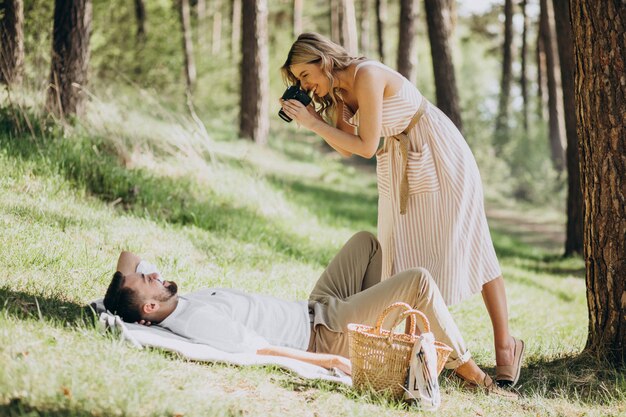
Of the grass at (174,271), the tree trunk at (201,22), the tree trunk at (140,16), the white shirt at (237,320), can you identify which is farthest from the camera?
the tree trunk at (201,22)

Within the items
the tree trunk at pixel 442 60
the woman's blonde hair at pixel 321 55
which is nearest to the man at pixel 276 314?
the woman's blonde hair at pixel 321 55

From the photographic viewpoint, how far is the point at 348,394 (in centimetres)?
363

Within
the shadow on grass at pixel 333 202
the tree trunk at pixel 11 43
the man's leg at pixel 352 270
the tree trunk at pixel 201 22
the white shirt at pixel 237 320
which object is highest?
the tree trunk at pixel 201 22

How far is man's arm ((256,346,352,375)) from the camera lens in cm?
381

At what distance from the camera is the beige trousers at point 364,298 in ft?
12.4

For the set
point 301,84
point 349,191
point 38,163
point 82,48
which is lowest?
point 349,191

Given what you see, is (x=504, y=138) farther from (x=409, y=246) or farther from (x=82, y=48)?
(x=409, y=246)

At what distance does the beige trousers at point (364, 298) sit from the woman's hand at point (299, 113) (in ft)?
2.62

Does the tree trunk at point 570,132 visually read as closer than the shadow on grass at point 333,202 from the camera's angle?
Yes

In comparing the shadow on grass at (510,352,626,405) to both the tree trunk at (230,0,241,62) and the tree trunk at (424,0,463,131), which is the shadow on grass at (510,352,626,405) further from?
the tree trunk at (230,0,241,62)

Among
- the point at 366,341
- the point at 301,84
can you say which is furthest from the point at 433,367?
the point at 301,84

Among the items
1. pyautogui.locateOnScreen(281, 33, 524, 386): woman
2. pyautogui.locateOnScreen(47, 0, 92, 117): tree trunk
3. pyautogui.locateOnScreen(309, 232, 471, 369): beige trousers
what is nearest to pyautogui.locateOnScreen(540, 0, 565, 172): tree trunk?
pyautogui.locateOnScreen(47, 0, 92, 117): tree trunk

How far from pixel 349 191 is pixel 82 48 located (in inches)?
275

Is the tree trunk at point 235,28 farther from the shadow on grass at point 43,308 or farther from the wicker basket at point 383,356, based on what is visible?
the wicker basket at point 383,356
